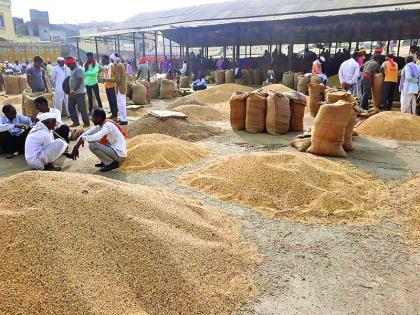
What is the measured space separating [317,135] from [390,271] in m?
2.74

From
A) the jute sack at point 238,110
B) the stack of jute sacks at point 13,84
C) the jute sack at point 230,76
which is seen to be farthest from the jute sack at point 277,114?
the stack of jute sacks at point 13,84

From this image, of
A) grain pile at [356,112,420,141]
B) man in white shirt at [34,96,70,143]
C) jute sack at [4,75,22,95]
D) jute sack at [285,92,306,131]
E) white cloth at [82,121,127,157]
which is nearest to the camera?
white cloth at [82,121,127,157]

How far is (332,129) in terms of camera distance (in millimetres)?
4906

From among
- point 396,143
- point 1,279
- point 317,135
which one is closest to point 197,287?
point 1,279

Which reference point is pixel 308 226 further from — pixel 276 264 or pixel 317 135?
pixel 317 135

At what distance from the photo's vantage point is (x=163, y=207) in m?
2.87

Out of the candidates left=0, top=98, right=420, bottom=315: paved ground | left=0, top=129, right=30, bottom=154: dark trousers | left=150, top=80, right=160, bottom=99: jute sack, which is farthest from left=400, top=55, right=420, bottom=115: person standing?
left=150, top=80, right=160, bottom=99: jute sack

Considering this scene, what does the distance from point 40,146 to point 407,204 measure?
156 inches

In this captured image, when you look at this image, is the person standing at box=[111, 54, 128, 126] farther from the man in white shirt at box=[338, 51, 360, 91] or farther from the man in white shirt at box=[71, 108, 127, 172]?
the man in white shirt at box=[338, 51, 360, 91]

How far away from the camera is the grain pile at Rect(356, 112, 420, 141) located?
19.9ft

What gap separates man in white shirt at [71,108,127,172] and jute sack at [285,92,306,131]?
317 centimetres

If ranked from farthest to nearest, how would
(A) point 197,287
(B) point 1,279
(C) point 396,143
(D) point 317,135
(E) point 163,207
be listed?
(C) point 396,143 < (D) point 317,135 < (E) point 163,207 < (A) point 197,287 < (B) point 1,279

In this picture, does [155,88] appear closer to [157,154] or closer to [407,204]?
[157,154]

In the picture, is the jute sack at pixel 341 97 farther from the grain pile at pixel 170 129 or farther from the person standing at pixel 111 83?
the person standing at pixel 111 83
